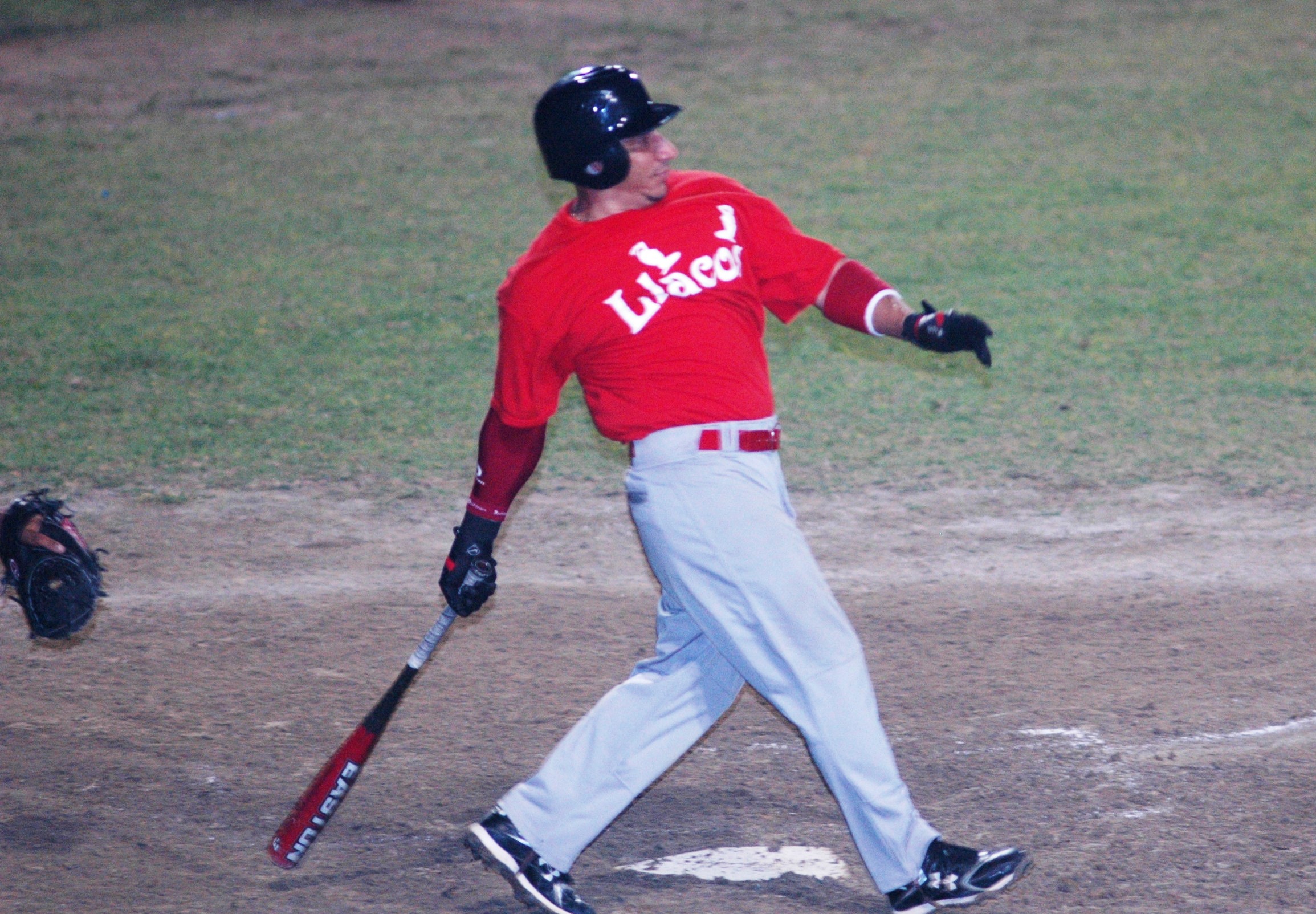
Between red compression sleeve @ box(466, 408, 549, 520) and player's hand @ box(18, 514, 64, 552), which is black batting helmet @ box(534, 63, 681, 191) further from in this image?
player's hand @ box(18, 514, 64, 552)

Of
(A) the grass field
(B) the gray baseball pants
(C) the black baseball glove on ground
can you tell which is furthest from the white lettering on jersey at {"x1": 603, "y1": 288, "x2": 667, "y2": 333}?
(A) the grass field

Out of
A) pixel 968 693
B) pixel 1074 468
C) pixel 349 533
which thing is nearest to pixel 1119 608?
pixel 968 693

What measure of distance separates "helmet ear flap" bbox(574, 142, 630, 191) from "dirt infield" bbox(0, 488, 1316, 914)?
5.82ft

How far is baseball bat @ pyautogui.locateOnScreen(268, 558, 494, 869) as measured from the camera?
13.4 feet

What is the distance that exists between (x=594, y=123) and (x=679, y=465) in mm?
864

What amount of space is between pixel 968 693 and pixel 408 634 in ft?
6.57

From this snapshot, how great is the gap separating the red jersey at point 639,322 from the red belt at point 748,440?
39 mm

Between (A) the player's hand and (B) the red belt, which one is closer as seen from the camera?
(B) the red belt

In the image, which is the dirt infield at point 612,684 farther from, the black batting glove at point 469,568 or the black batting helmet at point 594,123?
the black batting helmet at point 594,123

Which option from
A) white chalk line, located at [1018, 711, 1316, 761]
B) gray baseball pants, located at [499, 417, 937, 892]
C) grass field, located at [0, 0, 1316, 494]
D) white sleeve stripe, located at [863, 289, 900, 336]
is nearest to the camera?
gray baseball pants, located at [499, 417, 937, 892]

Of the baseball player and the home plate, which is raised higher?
the baseball player

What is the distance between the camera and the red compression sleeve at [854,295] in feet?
13.1

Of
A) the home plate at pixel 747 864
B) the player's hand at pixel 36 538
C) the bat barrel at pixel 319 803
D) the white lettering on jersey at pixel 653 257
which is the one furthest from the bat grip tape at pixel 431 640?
the player's hand at pixel 36 538

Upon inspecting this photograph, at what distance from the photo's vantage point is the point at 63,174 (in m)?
12.8
